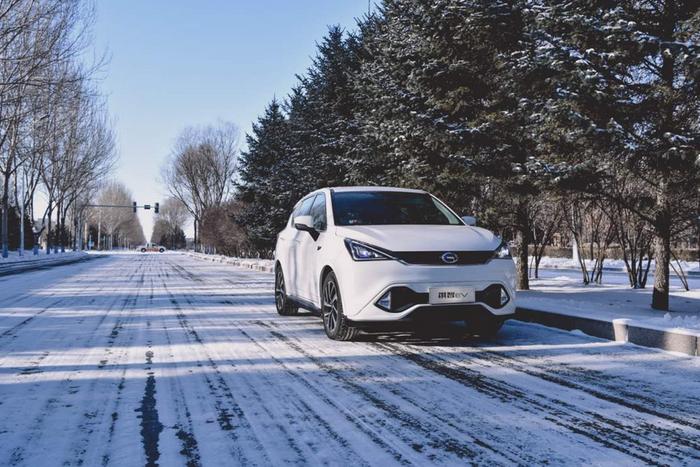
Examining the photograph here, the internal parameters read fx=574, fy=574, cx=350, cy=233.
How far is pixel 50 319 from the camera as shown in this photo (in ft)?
25.4

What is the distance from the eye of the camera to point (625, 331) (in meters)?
5.99

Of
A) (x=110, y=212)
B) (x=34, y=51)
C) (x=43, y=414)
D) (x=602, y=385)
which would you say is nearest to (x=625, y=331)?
(x=602, y=385)

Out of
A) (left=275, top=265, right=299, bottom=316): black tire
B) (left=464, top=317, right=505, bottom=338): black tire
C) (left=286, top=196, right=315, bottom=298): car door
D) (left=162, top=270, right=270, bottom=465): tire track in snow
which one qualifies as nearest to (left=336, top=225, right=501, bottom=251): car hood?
(left=464, top=317, right=505, bottom=338): black tire

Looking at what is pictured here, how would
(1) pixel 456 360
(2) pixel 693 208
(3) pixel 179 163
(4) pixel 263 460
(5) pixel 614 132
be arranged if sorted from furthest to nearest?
(3) pixel 179 163, (2) pixel 693 208, (5) pixel 614 132, (1) pixel 456 360, (4) pixel 263 460

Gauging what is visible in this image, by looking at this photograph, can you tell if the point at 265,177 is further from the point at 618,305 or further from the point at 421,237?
the point at 421,237

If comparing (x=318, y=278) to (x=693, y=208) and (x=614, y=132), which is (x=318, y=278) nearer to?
(x=614, y=132)

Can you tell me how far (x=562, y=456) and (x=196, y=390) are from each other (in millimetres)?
2463

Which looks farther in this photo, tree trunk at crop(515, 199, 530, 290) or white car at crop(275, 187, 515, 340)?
tree trunk at crop(515, 199, 530, 290)

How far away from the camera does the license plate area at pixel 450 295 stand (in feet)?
17.4

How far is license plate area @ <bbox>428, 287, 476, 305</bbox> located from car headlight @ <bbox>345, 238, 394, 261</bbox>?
1.76 feet

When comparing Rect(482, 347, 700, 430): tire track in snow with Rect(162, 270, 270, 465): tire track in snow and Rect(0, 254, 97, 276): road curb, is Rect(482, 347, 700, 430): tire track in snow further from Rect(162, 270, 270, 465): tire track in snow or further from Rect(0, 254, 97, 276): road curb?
Rect(0, 254, 97, 276): road curb

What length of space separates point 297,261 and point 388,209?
4.80 ft

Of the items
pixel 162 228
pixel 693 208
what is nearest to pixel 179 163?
pixel 693 208

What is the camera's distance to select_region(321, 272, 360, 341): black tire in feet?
19.0
